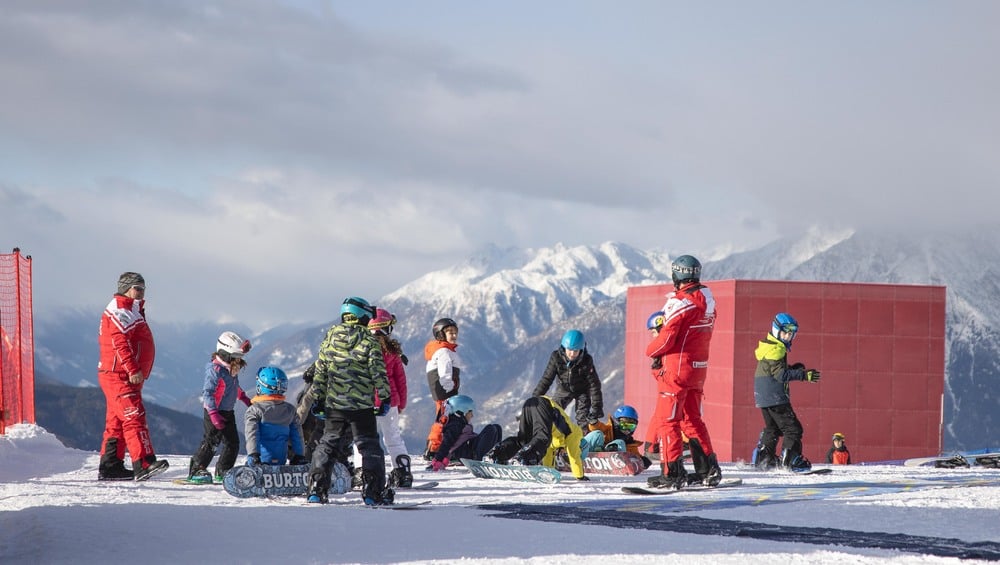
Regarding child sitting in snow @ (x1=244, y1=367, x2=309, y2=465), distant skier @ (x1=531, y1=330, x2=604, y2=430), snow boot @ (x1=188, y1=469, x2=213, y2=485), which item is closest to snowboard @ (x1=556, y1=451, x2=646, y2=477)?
distant skier @ (x1=531, y1=330, x2=604, y2=430)

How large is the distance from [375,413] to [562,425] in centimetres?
329

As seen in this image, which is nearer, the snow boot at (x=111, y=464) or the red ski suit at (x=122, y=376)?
the red ski suit at (x=122, y=376)

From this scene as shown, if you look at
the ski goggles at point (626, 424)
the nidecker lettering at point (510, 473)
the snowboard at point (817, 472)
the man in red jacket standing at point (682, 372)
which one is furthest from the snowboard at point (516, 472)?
the snowboard at point (817, 472)

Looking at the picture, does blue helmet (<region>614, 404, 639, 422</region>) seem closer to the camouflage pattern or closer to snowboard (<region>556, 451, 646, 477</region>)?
snowboard (<region>556, 451, 646, 477</region>)

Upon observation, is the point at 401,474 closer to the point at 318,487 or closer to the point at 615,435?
the point at 318,487

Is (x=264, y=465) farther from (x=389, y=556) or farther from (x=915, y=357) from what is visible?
(x=915, y=357)

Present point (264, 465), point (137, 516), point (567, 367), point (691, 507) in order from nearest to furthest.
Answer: point (137, 516), point (691, 507), point (264, 465), point (567, 367)

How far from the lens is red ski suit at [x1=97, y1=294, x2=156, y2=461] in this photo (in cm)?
1257

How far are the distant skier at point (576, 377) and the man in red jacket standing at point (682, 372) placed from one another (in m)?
2.57

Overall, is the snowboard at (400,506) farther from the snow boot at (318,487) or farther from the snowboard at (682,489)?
the snowboard at (682,489)

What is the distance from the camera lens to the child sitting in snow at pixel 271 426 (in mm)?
11500

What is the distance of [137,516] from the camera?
8812mm

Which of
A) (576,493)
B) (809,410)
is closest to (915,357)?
(809,410)

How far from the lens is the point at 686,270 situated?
1186 centimetres
